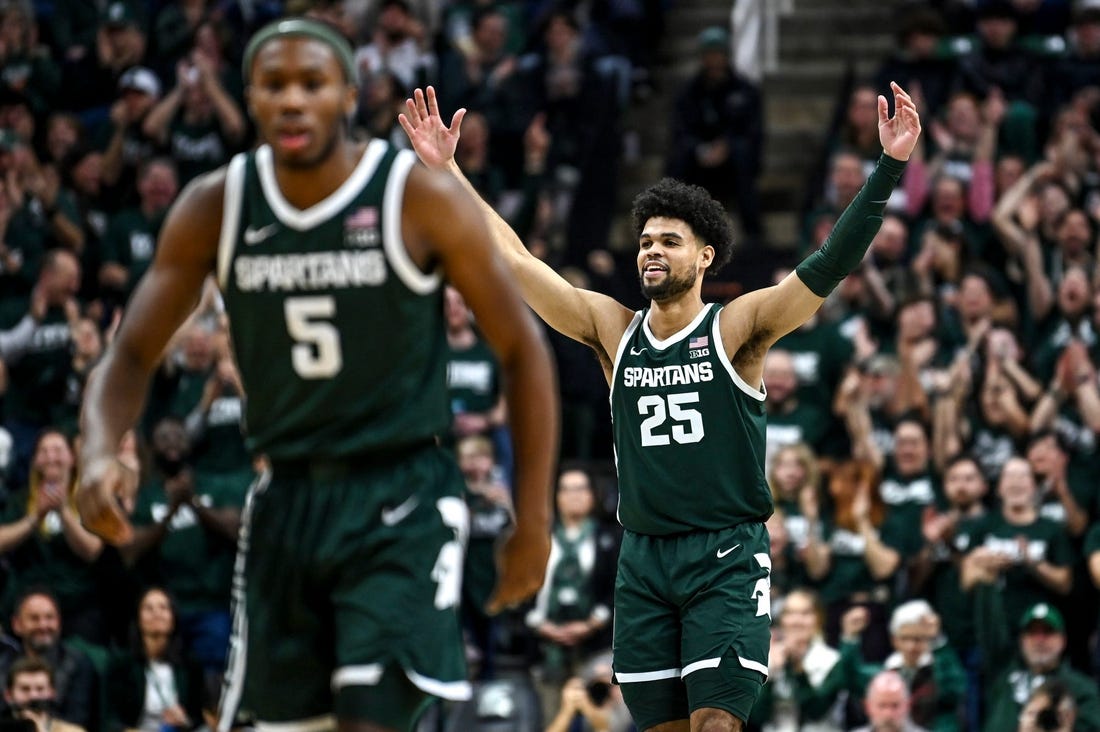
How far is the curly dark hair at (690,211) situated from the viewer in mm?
7645

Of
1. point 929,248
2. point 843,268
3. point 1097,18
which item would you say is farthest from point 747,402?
point 1097,18

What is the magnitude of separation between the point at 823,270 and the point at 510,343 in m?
2.53

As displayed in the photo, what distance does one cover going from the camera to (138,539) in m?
12.4

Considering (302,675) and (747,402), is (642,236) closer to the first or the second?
(747,402)

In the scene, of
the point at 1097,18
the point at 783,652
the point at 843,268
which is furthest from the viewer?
the point at 1097,18

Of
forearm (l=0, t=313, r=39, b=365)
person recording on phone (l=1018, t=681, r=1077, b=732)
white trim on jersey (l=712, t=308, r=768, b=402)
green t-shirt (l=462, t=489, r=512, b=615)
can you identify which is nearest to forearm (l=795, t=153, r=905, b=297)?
white trim on jersey (l=712, t=308, r=768, b=402)

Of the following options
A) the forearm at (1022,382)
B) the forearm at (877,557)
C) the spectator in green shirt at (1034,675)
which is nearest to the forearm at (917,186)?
the forearm at (1022,382)

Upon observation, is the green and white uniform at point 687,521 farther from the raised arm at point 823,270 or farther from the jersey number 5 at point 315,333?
the jersey number 5 at point 315,333

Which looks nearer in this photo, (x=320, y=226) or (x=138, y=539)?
(x=320, y=226)

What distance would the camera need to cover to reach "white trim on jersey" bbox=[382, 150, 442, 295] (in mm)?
5000

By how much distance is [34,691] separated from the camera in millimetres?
10977

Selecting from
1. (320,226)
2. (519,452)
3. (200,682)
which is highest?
(320,226)

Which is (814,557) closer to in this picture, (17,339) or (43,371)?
(43,371)

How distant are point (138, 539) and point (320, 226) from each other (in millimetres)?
7766
